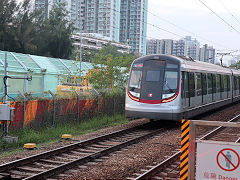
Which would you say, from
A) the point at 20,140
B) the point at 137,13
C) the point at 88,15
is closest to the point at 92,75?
the point at 20,140

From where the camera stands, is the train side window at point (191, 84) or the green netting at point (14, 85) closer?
the train side window at point (191, 84)

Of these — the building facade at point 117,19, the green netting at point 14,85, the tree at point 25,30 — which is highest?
the building facade at point 117,19

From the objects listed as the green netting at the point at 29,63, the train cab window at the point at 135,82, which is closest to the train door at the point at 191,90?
the train cab window at the point at 135,82

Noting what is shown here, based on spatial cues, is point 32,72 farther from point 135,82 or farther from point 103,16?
point 103,16

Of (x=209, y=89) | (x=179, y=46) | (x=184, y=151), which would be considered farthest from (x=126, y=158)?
(x=179, y=46)

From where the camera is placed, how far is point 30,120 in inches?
532

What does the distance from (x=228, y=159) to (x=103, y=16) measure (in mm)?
128495

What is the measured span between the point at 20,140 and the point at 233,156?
7.79m

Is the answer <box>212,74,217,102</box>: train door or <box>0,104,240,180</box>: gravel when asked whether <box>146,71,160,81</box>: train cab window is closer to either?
<box>0,104,240,180</box>: gravel

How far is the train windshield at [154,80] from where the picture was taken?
51.2ft

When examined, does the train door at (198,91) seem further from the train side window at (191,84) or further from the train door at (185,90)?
the train door at (185,90)

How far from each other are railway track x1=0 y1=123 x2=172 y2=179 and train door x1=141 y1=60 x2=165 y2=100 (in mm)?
2385

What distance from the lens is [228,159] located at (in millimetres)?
5887

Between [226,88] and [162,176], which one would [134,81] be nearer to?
[162,176]
